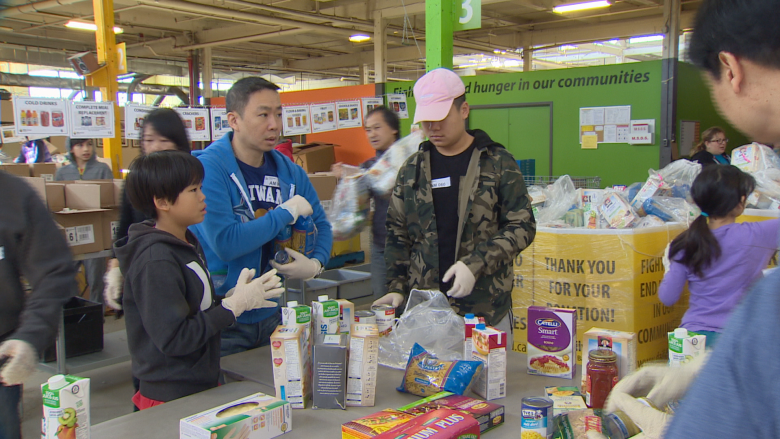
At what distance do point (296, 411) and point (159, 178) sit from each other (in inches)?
33.3

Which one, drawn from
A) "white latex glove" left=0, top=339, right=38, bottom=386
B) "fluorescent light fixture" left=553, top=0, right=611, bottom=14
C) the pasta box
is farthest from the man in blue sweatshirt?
"fluorescent light fixture" left=553, top=0, right=611, bottom=14

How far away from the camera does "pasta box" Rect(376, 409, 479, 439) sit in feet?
4.23

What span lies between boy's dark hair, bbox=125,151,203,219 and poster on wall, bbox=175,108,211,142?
195 inches

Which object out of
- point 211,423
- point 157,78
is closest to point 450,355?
point 211,423

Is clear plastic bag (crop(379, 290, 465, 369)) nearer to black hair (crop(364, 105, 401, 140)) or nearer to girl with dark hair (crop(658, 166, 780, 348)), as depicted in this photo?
girl with dark hair (crop(658, 166, 780, 348))

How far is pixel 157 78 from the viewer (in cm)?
1883

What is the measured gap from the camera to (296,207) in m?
2.27

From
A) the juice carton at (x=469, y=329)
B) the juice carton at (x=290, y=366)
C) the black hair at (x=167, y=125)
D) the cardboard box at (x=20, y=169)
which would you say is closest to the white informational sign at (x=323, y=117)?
the cardboard box at (x=20, y=169)

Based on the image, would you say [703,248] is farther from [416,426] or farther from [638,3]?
[638,3]

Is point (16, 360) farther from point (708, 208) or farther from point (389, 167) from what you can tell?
point (708, 208)

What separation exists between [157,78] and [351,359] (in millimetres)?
19369

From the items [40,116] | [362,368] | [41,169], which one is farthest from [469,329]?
[41,169]

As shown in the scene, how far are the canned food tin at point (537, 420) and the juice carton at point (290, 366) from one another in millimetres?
648

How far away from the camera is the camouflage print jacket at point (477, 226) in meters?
2.17
